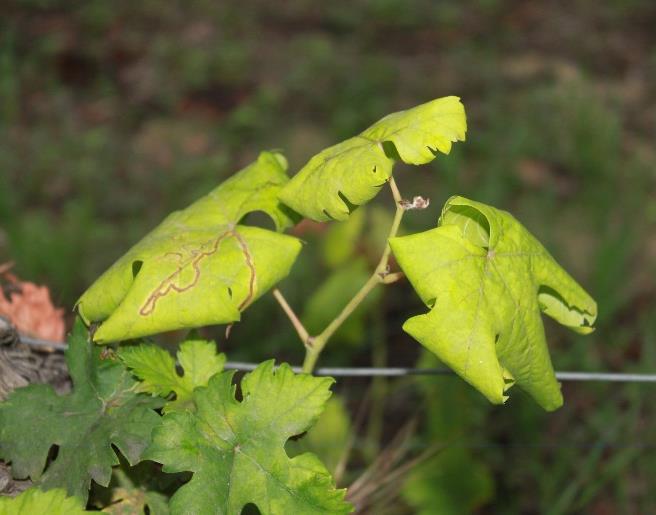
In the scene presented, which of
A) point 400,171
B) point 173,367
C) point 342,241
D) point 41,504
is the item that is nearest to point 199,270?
point 173,367

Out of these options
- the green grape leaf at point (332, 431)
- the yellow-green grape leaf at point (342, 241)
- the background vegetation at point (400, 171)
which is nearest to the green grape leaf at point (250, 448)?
the background vegetation at point (400, 171)

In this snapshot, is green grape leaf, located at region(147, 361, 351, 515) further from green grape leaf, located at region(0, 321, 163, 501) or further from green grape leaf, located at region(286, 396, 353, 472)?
green grape leaf, located at region(286, 396, 353, 472)

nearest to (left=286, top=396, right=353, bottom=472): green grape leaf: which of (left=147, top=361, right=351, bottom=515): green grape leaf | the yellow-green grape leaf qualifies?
the yellow-green grape leaf

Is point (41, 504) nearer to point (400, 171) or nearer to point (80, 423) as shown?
point (80, 423)

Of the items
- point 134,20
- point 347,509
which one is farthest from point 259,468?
point 134,20

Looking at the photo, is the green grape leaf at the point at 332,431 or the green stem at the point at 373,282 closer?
the green stem at the point at 373,282

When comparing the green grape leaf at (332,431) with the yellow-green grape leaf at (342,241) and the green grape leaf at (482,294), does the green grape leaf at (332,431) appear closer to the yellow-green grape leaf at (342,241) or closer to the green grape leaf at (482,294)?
the yellow-green grape leaf at (342,241)
